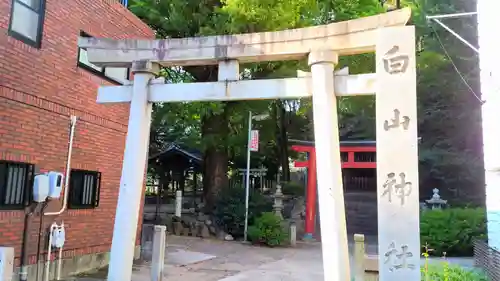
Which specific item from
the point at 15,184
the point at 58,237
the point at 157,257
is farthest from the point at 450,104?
the point at 15,184

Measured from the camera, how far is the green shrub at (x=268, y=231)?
17.5 m

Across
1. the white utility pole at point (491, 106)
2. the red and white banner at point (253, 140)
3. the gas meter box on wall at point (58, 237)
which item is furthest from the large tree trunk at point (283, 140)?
the gas meter box on wall at point (58, 237)

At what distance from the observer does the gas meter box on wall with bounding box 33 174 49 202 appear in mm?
8078

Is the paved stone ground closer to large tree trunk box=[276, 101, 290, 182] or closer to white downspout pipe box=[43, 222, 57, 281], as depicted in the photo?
white downspout pipe box=[43, 222, 57, 281]

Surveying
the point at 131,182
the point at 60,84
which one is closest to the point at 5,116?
the point at 60,84

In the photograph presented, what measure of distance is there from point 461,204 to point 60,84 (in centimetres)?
2169

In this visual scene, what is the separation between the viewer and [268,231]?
Result: 17.6 m

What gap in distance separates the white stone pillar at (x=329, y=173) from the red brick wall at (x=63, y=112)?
5210 mm

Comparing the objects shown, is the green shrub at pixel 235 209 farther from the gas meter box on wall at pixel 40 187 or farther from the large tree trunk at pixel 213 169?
the gas meter box on wall at pixel 40 187

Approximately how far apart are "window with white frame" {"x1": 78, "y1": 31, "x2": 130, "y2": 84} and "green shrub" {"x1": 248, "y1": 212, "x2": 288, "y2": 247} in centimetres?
859

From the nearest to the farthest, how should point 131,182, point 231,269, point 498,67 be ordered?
point 131,182 < point 498,67 < point 231,269

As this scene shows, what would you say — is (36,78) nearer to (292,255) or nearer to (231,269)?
(231,269)

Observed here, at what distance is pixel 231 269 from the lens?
38.8ft

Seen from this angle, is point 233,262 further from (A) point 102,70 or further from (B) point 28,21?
(B) point 28,21
